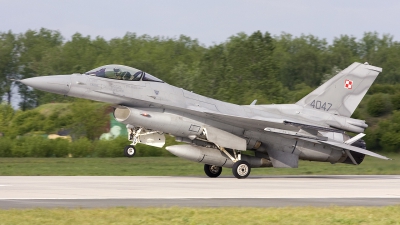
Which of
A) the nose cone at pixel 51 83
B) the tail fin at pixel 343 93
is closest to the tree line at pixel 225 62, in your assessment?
the tail fin at pixel 343 93

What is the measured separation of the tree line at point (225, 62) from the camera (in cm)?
5362

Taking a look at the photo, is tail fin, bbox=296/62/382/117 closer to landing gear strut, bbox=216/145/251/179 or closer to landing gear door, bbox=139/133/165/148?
landing gear strut, bbox=216/145/251/179

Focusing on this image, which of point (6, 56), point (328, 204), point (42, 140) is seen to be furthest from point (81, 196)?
point (6, 56)

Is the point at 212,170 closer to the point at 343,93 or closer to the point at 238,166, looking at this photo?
the point at 238,166

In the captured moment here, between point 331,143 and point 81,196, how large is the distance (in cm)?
916

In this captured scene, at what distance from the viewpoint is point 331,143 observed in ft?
63.8

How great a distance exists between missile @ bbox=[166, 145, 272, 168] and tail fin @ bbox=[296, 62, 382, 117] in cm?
244

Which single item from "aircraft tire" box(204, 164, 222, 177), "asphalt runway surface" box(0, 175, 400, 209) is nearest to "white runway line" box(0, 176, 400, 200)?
"asphalt runway surface" box(0, 175, 400, 209)

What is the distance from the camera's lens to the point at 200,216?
978cm

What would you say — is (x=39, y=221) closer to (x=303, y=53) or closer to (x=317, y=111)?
(x=317, y=111)

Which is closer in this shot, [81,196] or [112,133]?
[81,196]

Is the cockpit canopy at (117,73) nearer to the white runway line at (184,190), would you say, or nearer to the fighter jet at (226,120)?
the fighter jet at (226,120)

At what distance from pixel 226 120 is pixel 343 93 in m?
4.14

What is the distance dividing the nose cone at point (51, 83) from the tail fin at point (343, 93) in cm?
729
